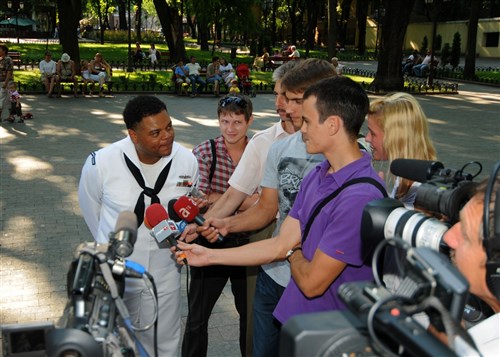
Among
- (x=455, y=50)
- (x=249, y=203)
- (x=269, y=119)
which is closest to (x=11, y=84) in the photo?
(x=269, y=119)

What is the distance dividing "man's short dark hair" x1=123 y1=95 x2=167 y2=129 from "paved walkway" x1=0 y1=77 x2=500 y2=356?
225cm

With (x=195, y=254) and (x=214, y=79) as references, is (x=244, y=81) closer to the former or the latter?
(x=214, y=79)

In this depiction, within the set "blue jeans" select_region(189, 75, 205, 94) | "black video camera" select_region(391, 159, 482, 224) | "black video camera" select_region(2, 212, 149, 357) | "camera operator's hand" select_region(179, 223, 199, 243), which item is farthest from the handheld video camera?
"blue jeans" select_region(189, 75, 205, 94)

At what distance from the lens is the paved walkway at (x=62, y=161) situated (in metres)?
5.79

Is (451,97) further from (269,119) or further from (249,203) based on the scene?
(249,203)

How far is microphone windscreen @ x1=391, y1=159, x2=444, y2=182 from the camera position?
2.56 meters

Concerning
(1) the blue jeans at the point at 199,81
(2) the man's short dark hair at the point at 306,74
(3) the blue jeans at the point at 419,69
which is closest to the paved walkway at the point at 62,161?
(1) the blue jeans at the point at 199,81

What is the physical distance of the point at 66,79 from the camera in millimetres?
20078

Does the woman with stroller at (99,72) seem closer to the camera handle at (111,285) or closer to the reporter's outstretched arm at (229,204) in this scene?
the reporter's outstretched arm at (229,204)

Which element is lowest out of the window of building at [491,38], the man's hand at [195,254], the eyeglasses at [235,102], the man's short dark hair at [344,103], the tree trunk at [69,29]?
the man's hand at [195,254]

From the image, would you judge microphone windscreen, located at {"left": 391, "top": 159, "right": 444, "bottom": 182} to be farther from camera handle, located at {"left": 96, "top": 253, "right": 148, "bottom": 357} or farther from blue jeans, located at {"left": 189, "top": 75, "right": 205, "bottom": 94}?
blue jeans, located at {"left": 189, "top": 75, "right": 205, "bottom": 94}

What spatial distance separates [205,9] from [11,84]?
21.1m

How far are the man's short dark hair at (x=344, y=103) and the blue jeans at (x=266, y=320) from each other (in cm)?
127

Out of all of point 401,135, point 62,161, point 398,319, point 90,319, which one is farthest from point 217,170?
point 62,161
